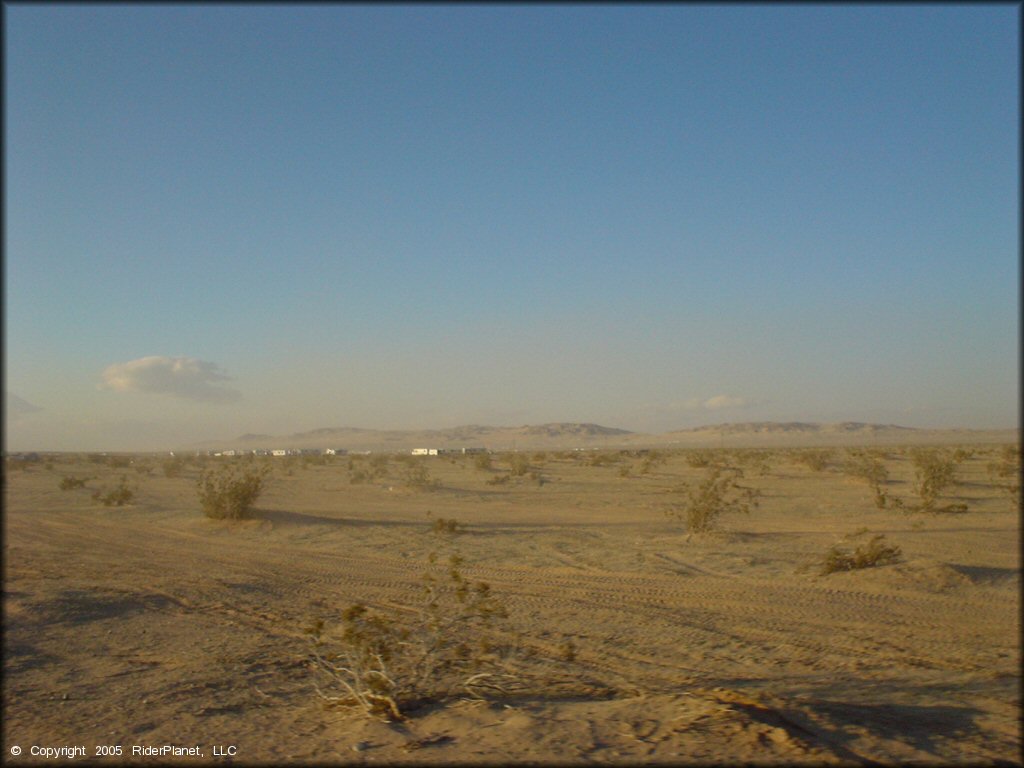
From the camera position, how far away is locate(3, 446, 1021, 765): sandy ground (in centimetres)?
621

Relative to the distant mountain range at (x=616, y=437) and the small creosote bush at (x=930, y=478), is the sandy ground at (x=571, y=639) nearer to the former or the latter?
the small creosote bush at (x=930, y=478)

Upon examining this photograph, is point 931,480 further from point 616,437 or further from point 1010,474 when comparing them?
point 616,437

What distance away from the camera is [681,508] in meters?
27.2

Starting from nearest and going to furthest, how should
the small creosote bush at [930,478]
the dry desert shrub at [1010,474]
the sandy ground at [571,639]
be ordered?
the sandy ground at [571,639]
the small creosote bush at [930,478]
the dry desert shrub at [1010,474]

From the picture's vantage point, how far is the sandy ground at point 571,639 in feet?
20.4

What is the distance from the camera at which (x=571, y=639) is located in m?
10.2

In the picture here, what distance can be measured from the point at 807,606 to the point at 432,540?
1082 centimetres

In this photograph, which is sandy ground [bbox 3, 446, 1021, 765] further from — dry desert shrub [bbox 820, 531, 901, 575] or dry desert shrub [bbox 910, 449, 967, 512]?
dry desert shrub [bbox 910, 449, 967, 512]

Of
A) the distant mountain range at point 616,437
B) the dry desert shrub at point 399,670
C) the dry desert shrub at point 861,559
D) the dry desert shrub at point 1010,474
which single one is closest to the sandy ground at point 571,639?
the dry desert shrub at point 399,670

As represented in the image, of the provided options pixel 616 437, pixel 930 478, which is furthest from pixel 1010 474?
pixel 616 437

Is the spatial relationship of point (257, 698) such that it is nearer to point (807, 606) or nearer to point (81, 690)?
point (81, 690)

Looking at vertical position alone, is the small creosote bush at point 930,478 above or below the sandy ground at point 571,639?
above

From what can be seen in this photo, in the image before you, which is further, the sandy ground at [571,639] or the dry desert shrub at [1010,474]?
the dry desert shrub at [1010,474]

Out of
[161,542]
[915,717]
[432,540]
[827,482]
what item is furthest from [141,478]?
[915,717]
